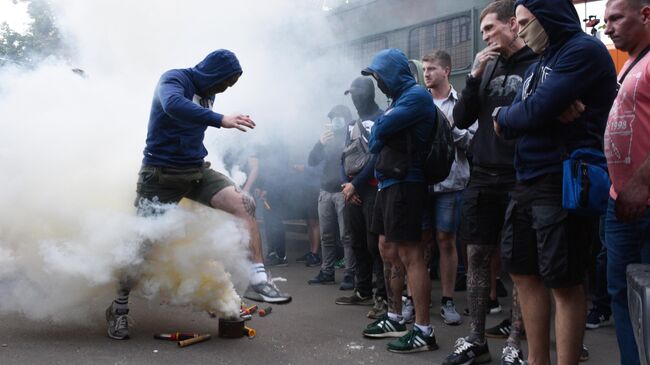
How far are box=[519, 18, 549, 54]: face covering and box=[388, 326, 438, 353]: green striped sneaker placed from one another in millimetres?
1872

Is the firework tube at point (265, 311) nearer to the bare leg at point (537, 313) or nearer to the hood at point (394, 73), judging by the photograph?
the hood at point (394, 73)

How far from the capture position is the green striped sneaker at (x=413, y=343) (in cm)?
383

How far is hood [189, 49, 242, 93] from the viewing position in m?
4.37

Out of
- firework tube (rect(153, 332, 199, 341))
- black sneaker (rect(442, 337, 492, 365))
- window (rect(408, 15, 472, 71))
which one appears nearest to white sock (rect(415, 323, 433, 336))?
black sneaker (rect(442, 337, 492, 365))

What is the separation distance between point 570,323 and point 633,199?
632mm

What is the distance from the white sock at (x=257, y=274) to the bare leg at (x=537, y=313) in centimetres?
211

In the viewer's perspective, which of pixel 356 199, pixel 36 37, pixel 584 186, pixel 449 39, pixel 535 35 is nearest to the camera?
pixel 584 186

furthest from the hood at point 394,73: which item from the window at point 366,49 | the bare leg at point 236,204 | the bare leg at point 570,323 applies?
the window at point 366,49

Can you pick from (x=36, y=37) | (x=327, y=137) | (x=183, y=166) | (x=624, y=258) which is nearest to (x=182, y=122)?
(x=183, y=166)

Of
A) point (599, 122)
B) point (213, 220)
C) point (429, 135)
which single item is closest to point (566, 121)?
point (599, 122)

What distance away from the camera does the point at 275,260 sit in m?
7.84

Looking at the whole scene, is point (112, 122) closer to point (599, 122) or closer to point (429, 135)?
point (429, 135)

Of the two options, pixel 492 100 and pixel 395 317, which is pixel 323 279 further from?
pixel 492 100

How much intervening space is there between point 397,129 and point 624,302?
1.70 meters
